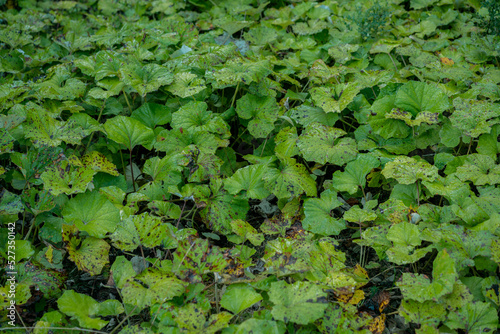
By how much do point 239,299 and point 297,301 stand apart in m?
0.22

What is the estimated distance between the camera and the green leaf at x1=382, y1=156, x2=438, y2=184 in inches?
68.9

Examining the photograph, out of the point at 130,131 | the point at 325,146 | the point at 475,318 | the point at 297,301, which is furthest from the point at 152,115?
the point at 475,318

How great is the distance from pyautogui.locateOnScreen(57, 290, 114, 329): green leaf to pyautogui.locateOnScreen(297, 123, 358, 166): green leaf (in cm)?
113

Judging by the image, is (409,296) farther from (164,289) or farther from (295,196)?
(164,289)

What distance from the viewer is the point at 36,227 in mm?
1769

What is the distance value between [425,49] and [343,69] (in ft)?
2.62

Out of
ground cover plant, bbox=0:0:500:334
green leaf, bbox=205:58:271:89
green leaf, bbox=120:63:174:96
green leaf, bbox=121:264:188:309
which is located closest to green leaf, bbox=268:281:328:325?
ground cover plant, bbox=0:0:500:334

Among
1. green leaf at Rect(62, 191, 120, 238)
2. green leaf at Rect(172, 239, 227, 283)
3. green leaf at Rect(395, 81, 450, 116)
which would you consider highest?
green leaf at Rect(395, 81, 450, 116)

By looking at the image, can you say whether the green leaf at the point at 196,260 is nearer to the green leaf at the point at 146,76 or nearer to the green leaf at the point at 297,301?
the green leaf at the point at 297,301

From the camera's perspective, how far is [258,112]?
215 centimetres

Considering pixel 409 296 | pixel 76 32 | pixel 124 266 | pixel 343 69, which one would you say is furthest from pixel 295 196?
pixel 76 32

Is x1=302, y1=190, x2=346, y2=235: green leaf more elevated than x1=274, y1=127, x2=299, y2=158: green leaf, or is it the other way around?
x1=274, y1=127, x2=299, y2=158: green leaf

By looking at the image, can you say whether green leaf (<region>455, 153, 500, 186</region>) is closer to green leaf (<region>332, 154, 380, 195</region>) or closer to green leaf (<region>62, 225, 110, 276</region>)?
green leaf (<region>332, 154, 380, 195</region>)

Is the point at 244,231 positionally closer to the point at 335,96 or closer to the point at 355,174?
the point at 355,174
